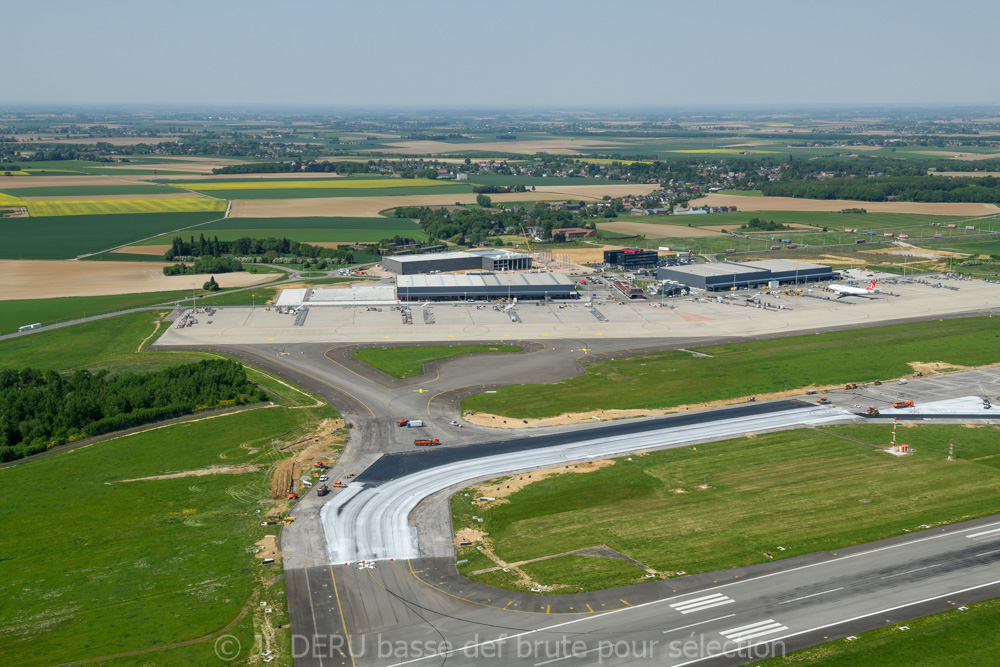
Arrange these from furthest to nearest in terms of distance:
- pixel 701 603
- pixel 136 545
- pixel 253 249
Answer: pixel 253 249
pixel 136 545
pixel 701 603

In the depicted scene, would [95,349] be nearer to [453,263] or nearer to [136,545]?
[136,545]

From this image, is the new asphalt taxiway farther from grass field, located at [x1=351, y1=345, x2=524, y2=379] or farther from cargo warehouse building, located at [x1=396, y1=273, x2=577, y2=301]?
cargo warehouse building, located at [x1=396, y1=273, x2=577, y2=301]

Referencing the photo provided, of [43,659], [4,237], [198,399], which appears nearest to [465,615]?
[43,659]

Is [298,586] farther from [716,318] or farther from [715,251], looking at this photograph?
[715,251]

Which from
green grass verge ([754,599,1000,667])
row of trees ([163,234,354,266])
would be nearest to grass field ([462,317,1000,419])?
green grass verge ([754,599,1000,667])

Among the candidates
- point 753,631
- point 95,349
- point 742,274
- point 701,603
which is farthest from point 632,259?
point 753,631

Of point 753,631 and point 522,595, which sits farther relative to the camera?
point 522,595

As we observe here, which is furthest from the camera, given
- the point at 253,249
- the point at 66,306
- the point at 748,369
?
the point at 253,249

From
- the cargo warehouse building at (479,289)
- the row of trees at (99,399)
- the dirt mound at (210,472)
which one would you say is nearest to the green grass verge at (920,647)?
the dirt mound at (210,472)
